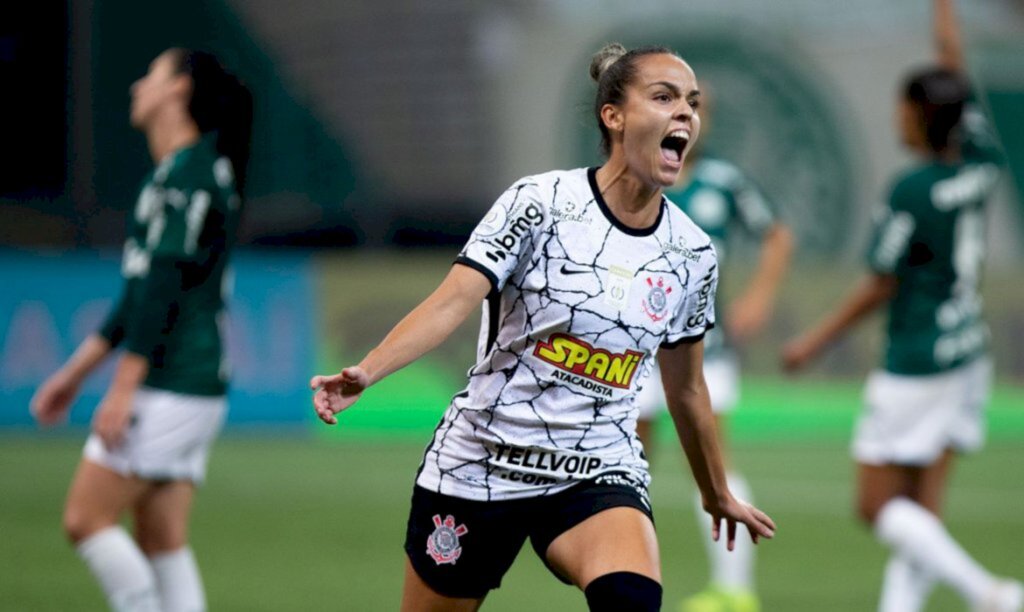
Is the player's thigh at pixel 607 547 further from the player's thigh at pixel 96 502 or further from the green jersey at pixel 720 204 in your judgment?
the green jersey at pixel 720 204

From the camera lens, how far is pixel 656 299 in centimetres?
495

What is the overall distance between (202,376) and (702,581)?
150 inches

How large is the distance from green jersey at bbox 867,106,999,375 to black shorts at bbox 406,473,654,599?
279 centimetres

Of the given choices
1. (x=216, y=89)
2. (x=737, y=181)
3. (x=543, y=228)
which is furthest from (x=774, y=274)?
(x=543, y=228)

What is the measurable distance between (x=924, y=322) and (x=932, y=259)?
0.26 m

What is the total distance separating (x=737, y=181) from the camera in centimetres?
896

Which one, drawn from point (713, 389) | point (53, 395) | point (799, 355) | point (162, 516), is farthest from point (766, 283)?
point (53, 395)

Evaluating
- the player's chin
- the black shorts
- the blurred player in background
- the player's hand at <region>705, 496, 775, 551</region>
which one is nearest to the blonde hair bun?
the player's chin

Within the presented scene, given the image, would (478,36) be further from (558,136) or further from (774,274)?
(774,274)

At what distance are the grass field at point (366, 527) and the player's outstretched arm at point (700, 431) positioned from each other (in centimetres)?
348

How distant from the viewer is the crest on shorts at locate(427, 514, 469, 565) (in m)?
5.03

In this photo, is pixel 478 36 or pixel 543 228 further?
pixel 478 36

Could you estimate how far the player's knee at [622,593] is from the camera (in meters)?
4.75

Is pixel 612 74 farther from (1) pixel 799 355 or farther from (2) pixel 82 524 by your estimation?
(1) pixel 799 355
